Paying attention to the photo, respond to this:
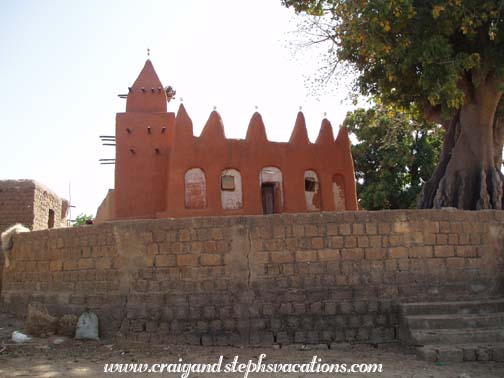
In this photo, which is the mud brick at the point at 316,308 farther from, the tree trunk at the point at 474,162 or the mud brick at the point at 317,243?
the tree trunk at the point at 474,162

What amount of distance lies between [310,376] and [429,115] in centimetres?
917

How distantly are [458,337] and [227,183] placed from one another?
8.21 m

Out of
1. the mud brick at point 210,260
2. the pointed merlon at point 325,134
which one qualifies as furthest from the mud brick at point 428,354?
the pointed merlon at point 325,134

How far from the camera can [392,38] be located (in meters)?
11.0

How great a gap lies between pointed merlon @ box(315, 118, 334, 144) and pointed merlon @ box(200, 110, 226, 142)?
9.85 feet

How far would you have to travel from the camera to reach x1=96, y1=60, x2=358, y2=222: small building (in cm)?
1341

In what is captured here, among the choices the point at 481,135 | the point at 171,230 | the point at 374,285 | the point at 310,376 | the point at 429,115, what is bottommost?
the point at 310,376

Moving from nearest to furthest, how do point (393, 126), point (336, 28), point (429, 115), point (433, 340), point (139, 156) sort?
point (433, 340), point (336, 28), point (429, 115), point (139, 156), point (393, 126)

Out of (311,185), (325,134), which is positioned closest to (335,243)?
(311,185)

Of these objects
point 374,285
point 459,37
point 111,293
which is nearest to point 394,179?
point 459,37

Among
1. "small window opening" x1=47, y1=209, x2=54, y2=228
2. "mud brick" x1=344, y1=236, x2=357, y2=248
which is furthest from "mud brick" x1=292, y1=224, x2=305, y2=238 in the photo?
"small window opening" x1=47, y1=209, x2=54, y2=228

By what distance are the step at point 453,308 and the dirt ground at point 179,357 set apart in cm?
57

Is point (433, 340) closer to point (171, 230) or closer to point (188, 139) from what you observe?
point (171, 230)

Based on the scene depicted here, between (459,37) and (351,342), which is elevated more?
(459,37)
